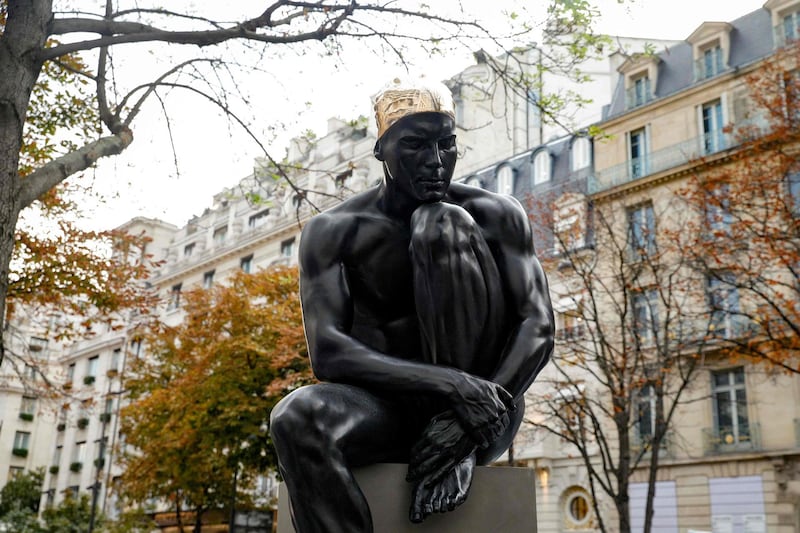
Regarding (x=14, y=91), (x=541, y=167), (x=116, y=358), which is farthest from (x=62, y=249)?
(x=116, y=358)

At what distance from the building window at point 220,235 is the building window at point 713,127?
3034cm

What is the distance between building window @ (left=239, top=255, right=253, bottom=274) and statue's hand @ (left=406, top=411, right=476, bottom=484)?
44.5 meters

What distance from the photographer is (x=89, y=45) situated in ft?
29.7

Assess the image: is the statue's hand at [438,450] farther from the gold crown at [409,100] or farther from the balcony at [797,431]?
the balcony at [797,431]

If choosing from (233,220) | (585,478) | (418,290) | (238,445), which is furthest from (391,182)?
(233,220)

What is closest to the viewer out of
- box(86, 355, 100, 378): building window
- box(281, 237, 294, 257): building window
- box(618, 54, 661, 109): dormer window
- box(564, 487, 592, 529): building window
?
box(564, 487, 592, 529): building window

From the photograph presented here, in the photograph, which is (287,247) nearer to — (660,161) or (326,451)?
(660,161)

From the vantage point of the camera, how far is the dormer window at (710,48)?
95.8 feet

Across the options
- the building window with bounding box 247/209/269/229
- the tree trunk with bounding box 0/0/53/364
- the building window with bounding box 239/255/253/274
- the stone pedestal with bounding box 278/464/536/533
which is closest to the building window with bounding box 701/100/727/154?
the tree trunk with bounding box 0/0/53/364

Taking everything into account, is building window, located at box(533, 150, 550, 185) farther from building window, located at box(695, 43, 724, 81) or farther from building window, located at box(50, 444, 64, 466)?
building window, located at box(50, 444, 64, 466)

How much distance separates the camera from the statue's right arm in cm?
244

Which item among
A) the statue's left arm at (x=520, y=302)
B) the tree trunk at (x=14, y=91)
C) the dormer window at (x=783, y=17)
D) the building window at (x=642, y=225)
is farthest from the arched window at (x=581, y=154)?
the statue's left arm at (x=520, y=302)

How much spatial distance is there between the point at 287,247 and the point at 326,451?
139ft

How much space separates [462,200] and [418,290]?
54cm
